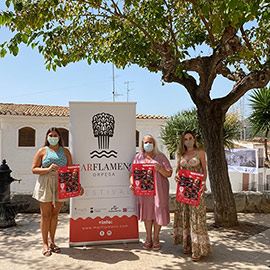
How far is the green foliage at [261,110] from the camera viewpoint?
9.38 metres

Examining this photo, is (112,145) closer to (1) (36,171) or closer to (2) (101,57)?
(1) (36,171)

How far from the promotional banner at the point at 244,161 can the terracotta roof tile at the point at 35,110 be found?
304 inches

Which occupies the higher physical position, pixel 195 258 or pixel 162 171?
pixel 162 171

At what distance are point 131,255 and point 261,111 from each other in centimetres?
684

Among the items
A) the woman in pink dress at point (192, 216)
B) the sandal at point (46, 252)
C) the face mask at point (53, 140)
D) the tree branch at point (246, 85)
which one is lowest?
the sandal at point (46, 252)

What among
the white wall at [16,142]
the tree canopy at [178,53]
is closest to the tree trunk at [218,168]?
the tree canopy at [178,53]

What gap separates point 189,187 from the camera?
14.8 ft

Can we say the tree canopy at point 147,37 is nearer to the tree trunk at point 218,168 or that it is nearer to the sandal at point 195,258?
the tree trunk at point 218,168

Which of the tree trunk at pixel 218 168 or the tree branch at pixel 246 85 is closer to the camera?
the tree branch at pixel 246 85

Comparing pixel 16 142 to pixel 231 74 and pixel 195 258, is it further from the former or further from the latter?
pixel 195 258

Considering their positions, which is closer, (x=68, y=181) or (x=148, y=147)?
(x=68, y=181)

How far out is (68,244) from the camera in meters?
5.20

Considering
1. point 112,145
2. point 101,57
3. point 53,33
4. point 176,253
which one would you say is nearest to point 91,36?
point 101,57

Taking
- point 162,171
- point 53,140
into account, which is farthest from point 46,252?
point 162,171
